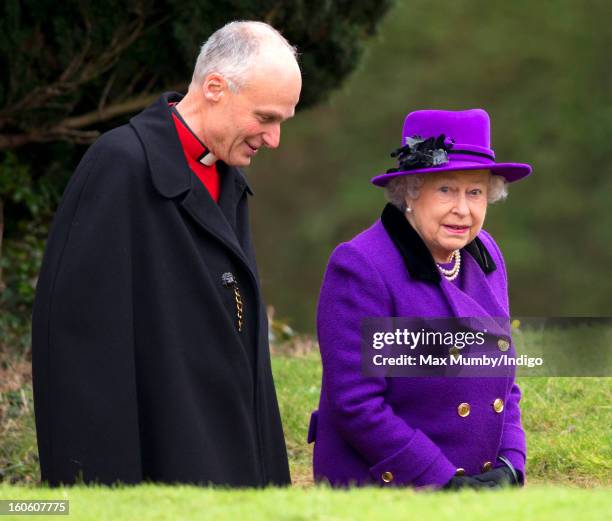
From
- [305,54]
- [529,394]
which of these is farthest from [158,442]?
[305,54]

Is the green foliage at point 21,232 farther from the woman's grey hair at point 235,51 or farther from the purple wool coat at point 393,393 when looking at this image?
the purple wool coat at point 393,393

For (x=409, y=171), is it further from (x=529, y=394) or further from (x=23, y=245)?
(x=23, y=245)

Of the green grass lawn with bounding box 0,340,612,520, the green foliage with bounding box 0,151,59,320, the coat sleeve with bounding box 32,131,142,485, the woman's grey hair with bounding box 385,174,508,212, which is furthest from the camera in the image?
the green foliage with bounding box 0,151,59,320

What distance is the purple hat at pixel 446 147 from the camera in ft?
13.4

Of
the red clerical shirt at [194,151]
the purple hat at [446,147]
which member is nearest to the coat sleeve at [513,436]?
the purple hat at [446,147]

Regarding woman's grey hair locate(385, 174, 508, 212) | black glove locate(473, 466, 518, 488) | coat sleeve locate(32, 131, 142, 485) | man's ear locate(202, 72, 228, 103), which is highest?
man's ear locate(202, 72, 228, 103)

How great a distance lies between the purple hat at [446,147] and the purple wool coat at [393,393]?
0.64 feet

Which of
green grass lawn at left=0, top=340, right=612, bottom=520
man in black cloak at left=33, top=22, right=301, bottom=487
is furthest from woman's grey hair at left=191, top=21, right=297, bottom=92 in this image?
green grass lawn at left=0, top=340, right=612, bottom=520

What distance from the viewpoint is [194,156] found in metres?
4.15

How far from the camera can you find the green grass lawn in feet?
9.33

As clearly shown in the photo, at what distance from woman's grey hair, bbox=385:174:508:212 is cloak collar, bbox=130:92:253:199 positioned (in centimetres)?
69

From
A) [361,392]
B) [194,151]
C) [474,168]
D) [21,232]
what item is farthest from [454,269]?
[21,232]

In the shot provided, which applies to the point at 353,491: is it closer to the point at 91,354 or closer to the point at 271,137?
the point at 91,354

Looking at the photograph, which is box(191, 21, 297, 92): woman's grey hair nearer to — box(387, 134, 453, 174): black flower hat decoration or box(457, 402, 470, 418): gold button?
box(387, 134, 453, 174): black flower hat decoration
